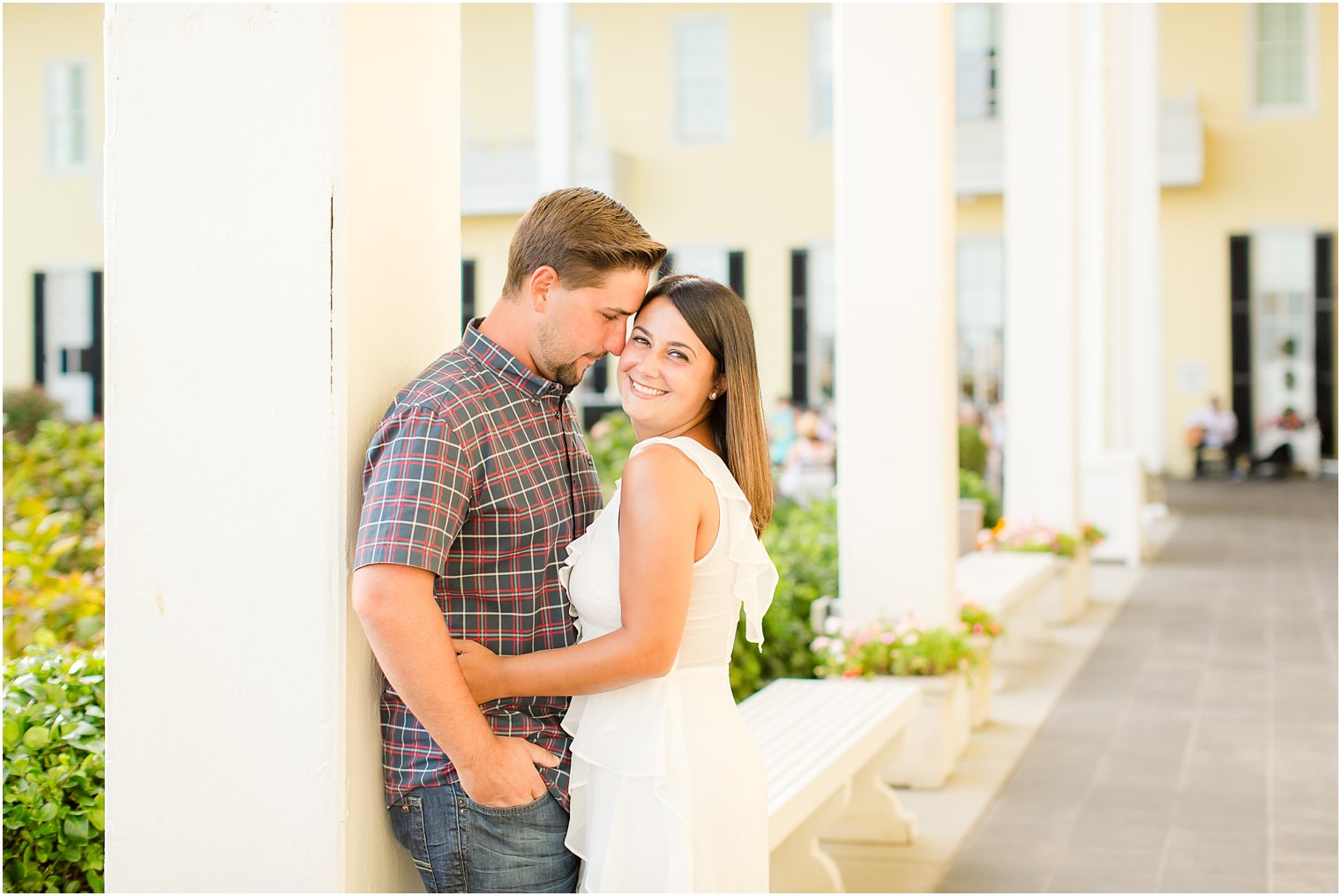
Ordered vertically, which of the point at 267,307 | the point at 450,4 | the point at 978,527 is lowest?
the point at 978,527

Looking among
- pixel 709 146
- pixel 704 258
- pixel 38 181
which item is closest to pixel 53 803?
pixel 704 258

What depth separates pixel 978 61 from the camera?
69.1 feet

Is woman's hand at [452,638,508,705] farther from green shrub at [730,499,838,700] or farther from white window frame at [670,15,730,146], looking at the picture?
white window frame at [670,15,730,146]

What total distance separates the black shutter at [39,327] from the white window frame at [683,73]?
34.9 ft

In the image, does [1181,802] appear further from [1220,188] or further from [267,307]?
[1220,188]

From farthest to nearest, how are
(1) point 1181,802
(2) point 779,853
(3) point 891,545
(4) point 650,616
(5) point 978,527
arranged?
(5) point 978,527 < (3) point 891,545 < (1) point 1181,802 < (2) point 779,853 < (4) point 650,616

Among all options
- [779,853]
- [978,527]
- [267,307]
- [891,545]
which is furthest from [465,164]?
[267,307]

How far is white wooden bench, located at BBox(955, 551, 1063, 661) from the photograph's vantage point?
6691mm

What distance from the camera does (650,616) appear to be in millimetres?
1981

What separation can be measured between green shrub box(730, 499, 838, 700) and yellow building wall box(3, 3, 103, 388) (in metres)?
17.5

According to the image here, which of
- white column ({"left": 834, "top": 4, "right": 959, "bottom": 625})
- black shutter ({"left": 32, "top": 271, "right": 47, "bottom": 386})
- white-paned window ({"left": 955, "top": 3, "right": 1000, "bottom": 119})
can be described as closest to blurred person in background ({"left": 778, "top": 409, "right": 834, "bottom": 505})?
white column ({"left": 834, "top": 4, "right": 959, "bottom": 625})

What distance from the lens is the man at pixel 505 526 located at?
1.85 metres

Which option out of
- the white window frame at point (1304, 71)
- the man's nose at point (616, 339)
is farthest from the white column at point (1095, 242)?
the man's nose at point (616, 339)

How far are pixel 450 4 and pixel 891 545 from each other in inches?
139
